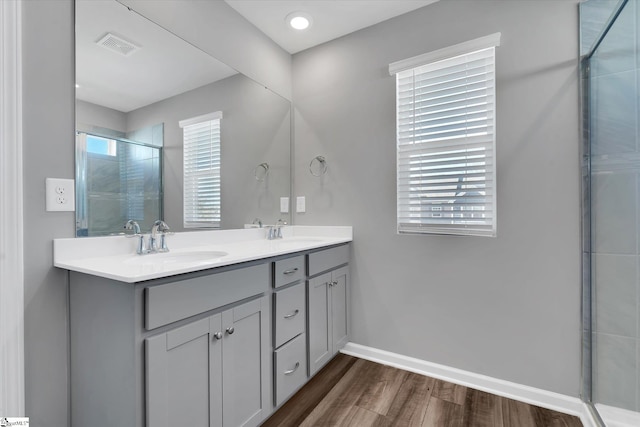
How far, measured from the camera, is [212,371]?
1146 millimetres

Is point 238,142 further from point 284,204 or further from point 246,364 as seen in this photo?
point 246,364

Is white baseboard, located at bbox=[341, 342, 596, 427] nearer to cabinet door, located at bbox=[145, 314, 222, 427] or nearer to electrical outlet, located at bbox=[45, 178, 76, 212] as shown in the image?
cabinet door, located at bbox=[145, 314, 222, 427]

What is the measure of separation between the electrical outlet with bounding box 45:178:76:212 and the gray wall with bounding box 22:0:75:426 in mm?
20

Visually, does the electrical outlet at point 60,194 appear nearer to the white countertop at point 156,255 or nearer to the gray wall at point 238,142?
the white countertop at point 156,255

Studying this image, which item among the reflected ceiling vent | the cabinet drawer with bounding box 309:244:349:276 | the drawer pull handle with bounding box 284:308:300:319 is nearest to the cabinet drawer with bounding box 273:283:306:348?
the drawer pull handle with bounding box 284:308:300:319

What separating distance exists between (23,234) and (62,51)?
765 millimetres

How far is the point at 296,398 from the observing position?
1.69 m

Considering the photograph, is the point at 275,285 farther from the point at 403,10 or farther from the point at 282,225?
the point at 403,10

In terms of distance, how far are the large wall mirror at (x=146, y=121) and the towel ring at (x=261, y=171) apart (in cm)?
1

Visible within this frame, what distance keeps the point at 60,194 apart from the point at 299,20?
1824 mm

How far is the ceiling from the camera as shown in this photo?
1948 mm

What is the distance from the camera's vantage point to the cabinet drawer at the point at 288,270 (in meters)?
1.52

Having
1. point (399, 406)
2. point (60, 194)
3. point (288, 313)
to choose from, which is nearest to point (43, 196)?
point (60, 194)

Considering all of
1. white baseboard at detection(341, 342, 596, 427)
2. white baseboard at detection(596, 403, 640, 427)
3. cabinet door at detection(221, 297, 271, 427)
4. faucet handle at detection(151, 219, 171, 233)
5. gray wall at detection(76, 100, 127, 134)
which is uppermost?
gray wall at detection(76, 100, 127, 134)
